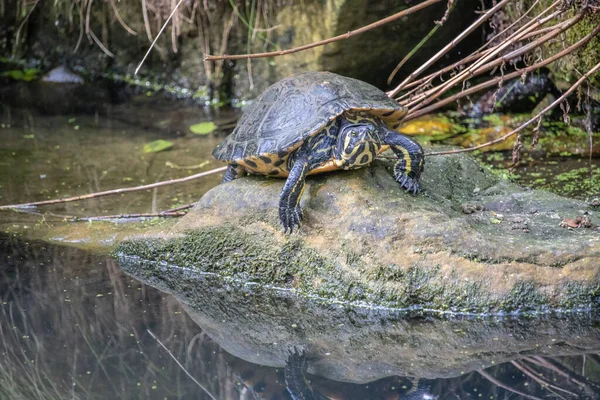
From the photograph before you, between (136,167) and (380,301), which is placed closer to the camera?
(380,301)

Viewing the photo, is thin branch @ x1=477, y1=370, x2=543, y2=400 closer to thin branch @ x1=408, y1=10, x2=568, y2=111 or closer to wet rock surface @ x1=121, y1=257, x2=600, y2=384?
wet rock surface @ x1=121, y1=257, x2=600, y2=384

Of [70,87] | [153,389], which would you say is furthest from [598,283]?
[70,87]

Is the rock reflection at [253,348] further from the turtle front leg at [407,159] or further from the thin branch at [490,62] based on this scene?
the thin branch at [490,62]

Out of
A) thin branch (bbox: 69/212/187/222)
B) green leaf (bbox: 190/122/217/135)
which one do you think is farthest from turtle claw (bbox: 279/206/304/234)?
green leaf (bbox: 190/122/217/135)

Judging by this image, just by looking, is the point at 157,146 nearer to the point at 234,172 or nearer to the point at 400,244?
the point at 234,172

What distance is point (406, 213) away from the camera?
12.2ft

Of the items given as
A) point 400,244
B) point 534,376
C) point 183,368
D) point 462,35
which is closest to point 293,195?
point 400,244

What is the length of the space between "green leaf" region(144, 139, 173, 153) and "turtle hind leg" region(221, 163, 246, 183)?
2.24 m

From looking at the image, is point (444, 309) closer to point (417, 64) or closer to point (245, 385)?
point (245, 385)

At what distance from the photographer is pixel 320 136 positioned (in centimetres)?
379

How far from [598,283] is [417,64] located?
4434 mm

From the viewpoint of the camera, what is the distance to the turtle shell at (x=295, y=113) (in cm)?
375

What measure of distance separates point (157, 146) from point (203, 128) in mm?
697

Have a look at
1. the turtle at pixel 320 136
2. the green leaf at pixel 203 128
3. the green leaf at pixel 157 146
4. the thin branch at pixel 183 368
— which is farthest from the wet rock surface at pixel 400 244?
the green leaf at pixel 203 128
